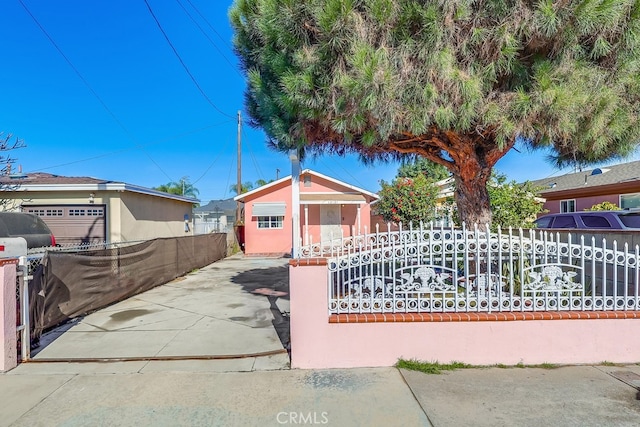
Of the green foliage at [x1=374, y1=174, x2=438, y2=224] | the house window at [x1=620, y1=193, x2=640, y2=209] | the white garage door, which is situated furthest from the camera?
the green foliage at [x1=374, y1=174, x2=438, y2=224]

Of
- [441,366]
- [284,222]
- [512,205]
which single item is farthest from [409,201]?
[441,366]

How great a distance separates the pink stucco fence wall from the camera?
3.88 metres

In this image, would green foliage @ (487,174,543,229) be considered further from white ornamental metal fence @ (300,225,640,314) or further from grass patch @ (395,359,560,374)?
grass patch @ (395,359,560,374)

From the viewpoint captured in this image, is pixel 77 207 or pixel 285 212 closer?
pixel 77 207

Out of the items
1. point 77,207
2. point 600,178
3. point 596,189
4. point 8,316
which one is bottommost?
point 8,316

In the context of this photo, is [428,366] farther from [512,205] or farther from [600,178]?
[600,178]

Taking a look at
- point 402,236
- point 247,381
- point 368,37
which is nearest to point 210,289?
point 247,381

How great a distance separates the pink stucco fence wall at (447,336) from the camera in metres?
3.88

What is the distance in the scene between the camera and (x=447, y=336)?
12.9ft

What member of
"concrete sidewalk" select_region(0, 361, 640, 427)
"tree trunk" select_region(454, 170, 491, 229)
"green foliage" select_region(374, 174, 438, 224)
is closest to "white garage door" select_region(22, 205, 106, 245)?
"concrete sidewalk" select_region(0, 361, 640, 427)

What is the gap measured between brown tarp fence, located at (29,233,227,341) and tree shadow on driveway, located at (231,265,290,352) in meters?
2.05

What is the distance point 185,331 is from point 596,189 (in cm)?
1635

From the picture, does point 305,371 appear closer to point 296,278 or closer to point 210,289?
point 296,278

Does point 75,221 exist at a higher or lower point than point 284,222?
higher
